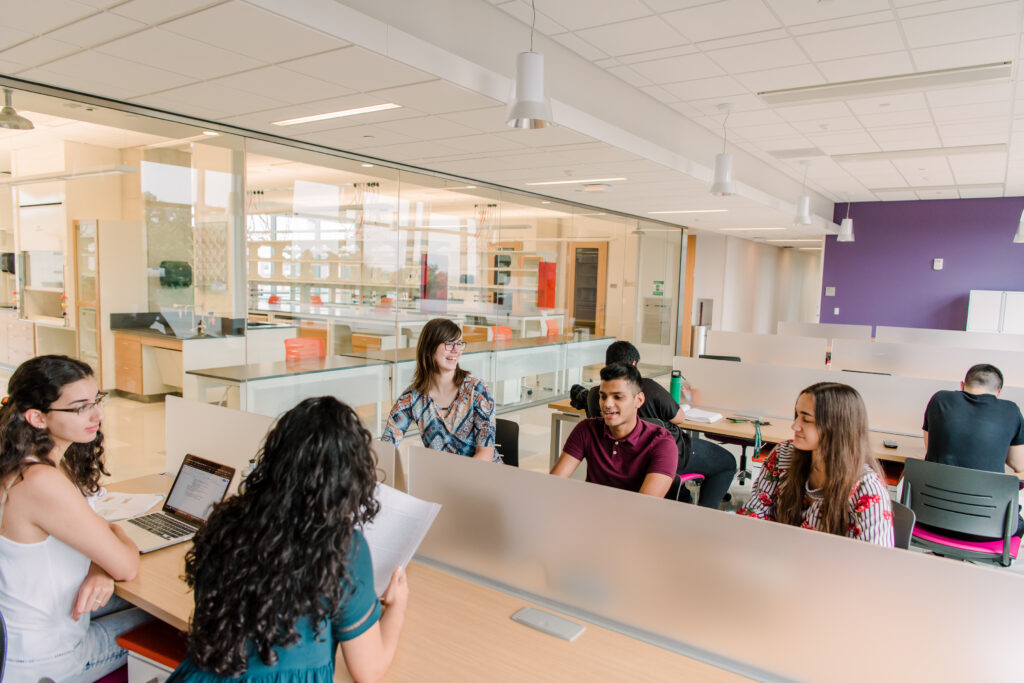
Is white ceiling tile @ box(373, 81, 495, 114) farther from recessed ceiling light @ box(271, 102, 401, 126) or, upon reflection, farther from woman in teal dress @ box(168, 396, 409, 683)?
woman in teal dress @ box(168, 396, 409, 683)

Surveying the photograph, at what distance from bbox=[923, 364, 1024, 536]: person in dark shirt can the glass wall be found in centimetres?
437

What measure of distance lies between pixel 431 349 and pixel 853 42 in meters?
3.22

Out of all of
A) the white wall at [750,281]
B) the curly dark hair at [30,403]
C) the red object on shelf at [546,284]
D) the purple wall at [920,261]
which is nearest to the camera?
the curly dark hair at [30,403]

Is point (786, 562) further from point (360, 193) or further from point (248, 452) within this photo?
point (360, 193)

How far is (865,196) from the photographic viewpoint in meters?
9.96

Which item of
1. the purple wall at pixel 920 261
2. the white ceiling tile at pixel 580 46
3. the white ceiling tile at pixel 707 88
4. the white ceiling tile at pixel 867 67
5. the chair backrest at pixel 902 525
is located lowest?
the chair backrest at pixel 902 525

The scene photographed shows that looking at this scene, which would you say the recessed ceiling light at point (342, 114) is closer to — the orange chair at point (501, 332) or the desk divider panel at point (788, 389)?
the desk divider panel at point (788, 389)

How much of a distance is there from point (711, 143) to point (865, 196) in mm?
4867

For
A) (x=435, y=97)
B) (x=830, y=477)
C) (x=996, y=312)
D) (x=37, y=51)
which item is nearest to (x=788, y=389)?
(x=830, y=477)

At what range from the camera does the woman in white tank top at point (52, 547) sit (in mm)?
1634

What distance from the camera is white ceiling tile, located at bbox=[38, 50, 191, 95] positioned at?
3127 millimetres

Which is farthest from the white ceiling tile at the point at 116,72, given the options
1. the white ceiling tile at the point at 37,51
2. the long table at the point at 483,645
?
the long table at the point at 483,645

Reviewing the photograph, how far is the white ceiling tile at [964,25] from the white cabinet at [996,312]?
6802 millimetres

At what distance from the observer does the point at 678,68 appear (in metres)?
4.55
